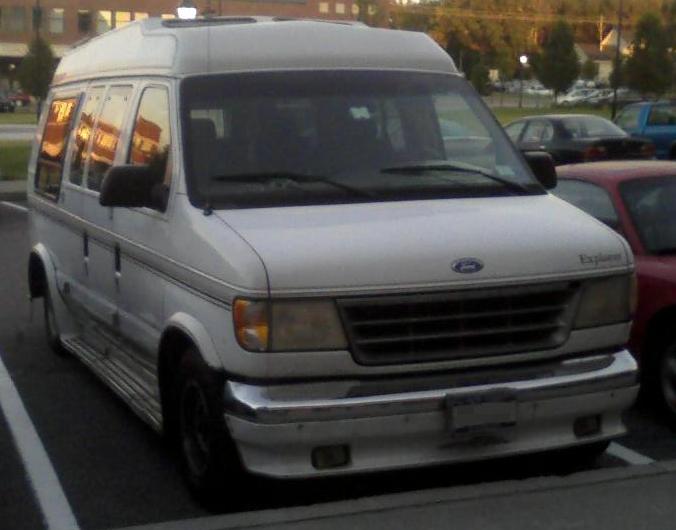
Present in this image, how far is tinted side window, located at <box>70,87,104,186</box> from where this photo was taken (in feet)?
27.9

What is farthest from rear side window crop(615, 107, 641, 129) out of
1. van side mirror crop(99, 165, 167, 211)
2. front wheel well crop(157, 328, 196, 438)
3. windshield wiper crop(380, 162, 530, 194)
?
front wheel well crop(157, 328, 196, 438)

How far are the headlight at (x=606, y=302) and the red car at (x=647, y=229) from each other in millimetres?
1475

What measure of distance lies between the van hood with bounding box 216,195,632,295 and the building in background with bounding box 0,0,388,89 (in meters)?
66.4

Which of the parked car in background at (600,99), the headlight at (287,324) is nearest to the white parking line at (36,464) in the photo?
the headlight at (287,324)

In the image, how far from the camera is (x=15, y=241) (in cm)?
1795

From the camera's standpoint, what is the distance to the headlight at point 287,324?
5656 millimetres

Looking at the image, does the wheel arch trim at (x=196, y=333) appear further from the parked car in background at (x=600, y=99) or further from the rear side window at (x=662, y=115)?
the parked car in background at (x=600, y=99)

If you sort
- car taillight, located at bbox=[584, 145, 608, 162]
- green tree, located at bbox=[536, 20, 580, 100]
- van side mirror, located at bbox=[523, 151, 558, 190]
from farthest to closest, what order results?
green tree, located at bbox=[536, 20, 580, 100] → car taillight, located at bbox=[584, 145, 608, 162] → van side mirror, located at bbox=[523, 151, 558, 190]

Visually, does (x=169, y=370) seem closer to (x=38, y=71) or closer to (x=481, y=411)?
(x=481, y=411)

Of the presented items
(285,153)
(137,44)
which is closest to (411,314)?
(285,153)

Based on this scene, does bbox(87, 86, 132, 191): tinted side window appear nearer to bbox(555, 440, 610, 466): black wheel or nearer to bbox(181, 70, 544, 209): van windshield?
bbox(181, 70, 544, 209): van windshield

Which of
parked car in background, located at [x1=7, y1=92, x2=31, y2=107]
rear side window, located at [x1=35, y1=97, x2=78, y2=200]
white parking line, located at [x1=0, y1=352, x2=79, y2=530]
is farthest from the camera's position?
parked car in background, located at [x1=7, y1=92, x2=31, y2=107]

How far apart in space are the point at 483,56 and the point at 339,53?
60.9m

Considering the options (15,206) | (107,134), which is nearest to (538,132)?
(15,206)
